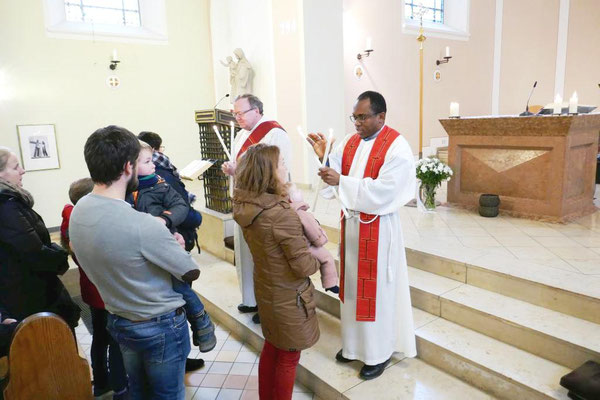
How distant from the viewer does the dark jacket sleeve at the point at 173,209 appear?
234cm

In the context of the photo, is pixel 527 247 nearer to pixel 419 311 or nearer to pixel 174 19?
pixel 419 311

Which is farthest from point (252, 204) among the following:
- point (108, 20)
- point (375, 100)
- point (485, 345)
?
point (108, 20)

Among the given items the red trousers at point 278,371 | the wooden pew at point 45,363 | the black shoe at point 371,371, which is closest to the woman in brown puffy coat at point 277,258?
the red trousers at point 278,371

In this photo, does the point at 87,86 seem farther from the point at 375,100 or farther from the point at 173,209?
the point at 375,100

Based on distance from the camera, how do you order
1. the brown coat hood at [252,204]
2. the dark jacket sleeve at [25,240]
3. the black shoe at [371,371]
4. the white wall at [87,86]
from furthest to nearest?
the white wall at [87,86] → the black shoe at [371,371] → the dark jacket sleeve at [25,240] → the brown coat hood at [252,204]

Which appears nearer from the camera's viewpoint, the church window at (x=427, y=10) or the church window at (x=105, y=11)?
the church window at (x=105, y=11)

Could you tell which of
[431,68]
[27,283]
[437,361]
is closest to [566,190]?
[437,361]

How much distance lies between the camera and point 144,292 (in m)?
1.65

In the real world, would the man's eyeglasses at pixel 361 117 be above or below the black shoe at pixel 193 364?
above

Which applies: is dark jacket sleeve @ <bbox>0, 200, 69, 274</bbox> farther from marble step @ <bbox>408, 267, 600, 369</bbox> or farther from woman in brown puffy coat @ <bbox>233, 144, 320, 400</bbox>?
marble step @ <bbox>408, 267, 600, 369</bbox>

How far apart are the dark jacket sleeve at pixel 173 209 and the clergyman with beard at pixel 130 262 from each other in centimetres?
64

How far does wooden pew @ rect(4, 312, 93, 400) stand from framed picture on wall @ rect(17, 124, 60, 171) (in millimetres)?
6446

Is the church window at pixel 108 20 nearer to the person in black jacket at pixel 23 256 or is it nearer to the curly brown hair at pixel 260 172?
the person in black jacket at pixel 23 256

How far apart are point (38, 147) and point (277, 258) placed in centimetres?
646
